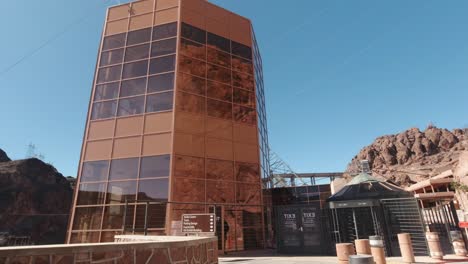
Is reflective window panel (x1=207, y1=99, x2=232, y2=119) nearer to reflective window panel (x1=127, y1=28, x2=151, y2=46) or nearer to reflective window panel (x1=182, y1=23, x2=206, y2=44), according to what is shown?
reflective window panel (x1=182, y1=23, x2=206, y2=44)

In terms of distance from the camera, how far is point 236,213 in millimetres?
17438

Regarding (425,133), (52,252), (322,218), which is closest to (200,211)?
(322,218)

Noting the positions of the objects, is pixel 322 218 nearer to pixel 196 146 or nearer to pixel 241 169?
pixel 241 169

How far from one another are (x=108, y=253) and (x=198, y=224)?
784 centimetres

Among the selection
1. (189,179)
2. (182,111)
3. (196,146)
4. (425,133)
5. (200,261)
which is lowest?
(200,261)

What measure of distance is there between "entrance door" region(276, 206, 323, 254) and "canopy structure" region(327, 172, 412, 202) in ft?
7.33

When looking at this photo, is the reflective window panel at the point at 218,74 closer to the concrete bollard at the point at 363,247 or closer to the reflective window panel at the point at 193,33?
the reflective window panel at the point at 193,33

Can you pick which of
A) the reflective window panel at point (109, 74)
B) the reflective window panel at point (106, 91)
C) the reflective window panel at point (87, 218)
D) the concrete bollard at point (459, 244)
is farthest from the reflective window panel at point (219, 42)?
the concrete bollard at point (459, 244)

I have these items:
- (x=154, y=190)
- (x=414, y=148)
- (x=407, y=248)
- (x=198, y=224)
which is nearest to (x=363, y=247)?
(x=407, y=248)

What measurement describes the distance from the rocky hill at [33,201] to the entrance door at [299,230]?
4541cm

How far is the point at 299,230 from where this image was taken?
46.6 ft

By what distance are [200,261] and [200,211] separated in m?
10.8

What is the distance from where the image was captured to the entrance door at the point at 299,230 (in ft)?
45.2

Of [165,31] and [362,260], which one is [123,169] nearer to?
[165,31]
